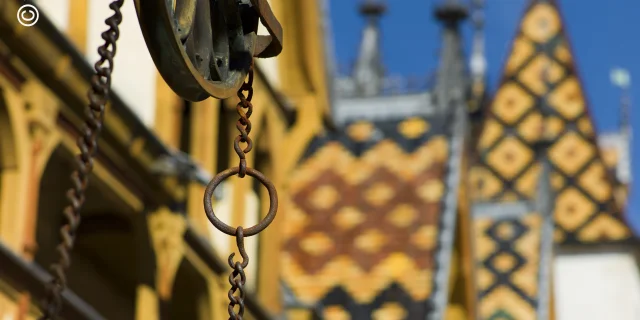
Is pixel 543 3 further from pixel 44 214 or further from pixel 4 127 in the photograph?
pixel 4 127

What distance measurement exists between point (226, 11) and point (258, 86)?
8307 millimetres

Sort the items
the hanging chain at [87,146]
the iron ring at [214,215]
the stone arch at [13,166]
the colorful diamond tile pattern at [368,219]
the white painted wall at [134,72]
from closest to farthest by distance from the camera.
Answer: the iron ring at [214,215], the hanging chain at [87,146], the stone arch at [13,166], the white painted wall at [134,72], the colorful diamond tile pattern at [368,219]

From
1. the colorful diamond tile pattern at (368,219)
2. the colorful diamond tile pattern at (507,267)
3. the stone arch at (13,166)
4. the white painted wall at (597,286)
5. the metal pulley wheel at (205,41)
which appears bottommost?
the white painted wall at (597,286)

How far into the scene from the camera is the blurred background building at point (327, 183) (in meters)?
8.05

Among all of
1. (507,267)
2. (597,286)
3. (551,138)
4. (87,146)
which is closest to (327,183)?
(507,267)

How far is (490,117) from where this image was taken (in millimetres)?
26031

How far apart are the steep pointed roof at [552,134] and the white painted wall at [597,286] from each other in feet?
0.90

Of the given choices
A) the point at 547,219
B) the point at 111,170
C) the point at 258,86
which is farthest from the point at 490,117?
the point at 111,170

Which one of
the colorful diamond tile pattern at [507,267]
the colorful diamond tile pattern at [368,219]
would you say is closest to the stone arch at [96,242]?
the colorful diamond tile pattern at [368,219]

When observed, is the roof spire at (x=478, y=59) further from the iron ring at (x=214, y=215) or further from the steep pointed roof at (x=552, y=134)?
the iron ring at (x=214, y=215)

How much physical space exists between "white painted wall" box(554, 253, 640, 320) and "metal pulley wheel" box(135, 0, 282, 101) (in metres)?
21.6

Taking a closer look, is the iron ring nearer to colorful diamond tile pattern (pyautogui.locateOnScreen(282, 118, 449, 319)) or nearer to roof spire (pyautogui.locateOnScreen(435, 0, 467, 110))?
colorful diamond tile pattern (pyautogui.locateOnScreen(282, 118, 449, 319))

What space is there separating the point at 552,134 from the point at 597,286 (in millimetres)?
1989

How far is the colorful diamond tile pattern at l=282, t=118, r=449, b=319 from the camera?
50.1 feet
